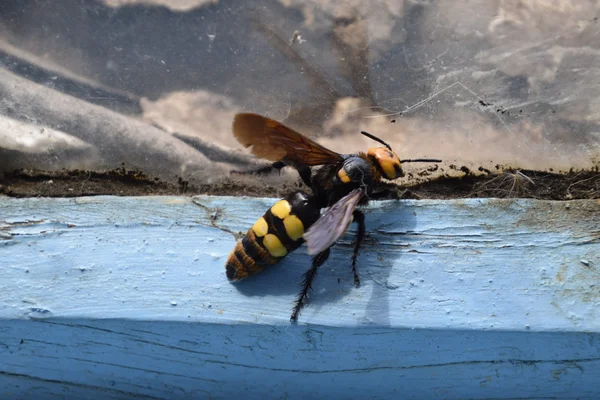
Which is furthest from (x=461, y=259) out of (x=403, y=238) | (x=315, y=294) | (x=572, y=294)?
(x=315, y=294)

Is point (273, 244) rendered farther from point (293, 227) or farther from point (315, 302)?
point (315, 302)

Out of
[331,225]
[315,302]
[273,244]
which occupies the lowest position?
[315,302]

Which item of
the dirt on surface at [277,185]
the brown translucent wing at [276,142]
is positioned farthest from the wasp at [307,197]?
the dirt on surface at [277,185]

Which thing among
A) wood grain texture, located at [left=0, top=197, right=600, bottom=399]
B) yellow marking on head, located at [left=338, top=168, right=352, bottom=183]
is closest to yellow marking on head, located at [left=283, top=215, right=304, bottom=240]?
wood grain texture, located at [left=0, top=197, right=600, bottom=399]

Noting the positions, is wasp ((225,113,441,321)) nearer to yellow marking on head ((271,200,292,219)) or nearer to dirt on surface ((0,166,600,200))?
yellow marking on head ((271,200,292,219))

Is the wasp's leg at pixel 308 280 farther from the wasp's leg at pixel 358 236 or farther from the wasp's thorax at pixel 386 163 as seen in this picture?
the wasp's thorax at pixel 386 163

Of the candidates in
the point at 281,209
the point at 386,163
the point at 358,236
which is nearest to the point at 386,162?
the point at 386,163

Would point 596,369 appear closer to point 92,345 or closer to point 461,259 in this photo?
point 461,259
